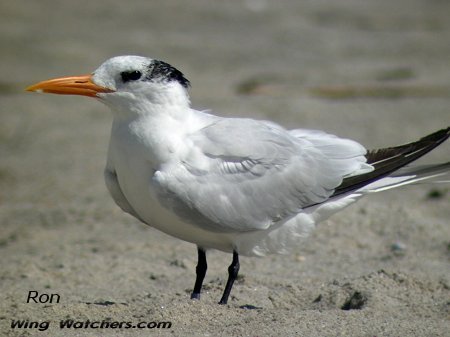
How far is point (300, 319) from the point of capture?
4.36 meters

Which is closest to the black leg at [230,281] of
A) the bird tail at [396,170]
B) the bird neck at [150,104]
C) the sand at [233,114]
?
the sand at [233,114]

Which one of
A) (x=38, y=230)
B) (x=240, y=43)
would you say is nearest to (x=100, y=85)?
(x=38, y=230)

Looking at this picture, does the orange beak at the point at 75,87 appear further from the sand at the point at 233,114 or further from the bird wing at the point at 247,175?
the sand at the point at 233,114

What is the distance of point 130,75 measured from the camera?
4.59m

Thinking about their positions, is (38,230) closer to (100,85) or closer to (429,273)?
(100,85)

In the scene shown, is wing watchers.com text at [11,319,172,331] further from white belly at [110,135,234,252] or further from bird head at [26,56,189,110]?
bird head at [26,56,189,110]

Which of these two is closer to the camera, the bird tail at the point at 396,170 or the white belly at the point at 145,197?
the white belly at the point at 145,197


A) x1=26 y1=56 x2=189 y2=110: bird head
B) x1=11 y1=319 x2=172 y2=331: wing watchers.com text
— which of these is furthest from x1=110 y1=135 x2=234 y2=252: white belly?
x1=11 y1=319 x2=172 y2=331: wing watchers.com text

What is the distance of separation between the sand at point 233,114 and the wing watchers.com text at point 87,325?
21mm

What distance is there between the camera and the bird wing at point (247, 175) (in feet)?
14.9

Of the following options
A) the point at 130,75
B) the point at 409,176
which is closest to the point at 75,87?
the point at 130,75

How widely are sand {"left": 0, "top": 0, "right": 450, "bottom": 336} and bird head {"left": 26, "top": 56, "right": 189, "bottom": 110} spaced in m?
1.08

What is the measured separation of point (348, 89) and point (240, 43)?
3009mm

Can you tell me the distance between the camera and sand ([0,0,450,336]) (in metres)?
4.64
